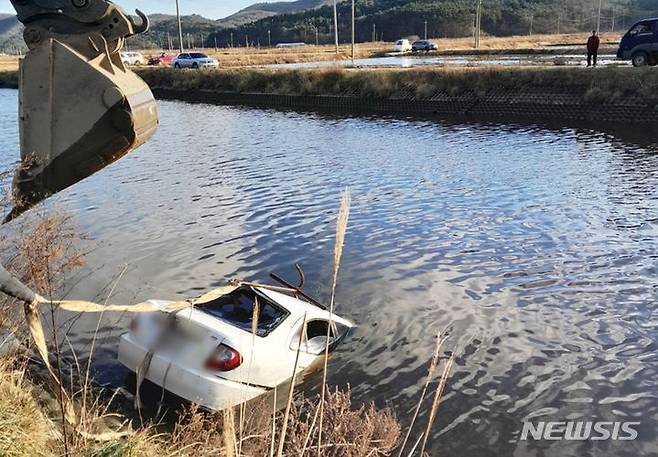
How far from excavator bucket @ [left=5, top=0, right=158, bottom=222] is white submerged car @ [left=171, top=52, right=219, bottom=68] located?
50077mm

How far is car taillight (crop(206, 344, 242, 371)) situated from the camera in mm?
6730

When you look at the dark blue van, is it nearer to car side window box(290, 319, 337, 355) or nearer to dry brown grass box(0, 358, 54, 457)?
car side window box(290, 319, 337, 355)

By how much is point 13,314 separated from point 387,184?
39.9ft

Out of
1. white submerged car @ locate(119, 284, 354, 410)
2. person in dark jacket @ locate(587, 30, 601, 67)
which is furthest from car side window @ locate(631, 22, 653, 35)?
white submerged car @ locate(119, 284, 354, 410)

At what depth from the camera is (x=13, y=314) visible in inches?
316

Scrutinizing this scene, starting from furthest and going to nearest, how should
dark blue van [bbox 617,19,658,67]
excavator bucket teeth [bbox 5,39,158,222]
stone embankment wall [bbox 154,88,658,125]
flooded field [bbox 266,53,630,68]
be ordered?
flooded field [bbox 266,53,630,68] < dark blue van [bbox 617,19,658,67] < stone embankment wall [bbox 154,88,658,125] < excavator bucket teeth [bbox 5,39,158,222]

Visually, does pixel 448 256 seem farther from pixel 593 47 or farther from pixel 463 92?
pixel 593 47

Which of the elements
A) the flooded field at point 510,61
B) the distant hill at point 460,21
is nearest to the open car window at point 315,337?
the flooded field at point 510,61

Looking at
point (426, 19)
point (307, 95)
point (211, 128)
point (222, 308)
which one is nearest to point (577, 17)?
point (426, 19)

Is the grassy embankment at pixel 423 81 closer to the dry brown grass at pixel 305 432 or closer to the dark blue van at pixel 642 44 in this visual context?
the dark blue van at pixel 642 44

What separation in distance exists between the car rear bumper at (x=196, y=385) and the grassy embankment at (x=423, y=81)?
25941 millimetres

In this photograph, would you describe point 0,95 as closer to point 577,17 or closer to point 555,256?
point 555,256

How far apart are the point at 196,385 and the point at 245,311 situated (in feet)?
3.60

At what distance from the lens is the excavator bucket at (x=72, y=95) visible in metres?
3.86
